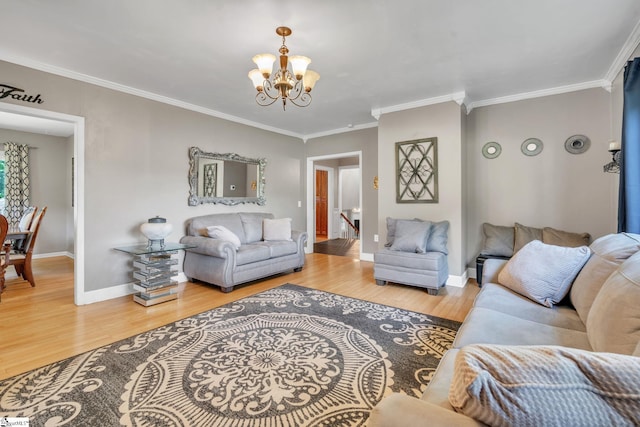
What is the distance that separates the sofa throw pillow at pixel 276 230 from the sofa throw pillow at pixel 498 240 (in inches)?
113

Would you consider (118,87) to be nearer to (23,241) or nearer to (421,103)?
(23,241)

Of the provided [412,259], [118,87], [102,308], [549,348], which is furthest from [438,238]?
[118,87]

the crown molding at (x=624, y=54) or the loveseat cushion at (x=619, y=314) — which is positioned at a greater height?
the crown molding at (x=624, y=54)

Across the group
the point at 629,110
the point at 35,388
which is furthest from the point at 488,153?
the point at 35,388

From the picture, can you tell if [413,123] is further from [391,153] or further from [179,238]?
[179,238]

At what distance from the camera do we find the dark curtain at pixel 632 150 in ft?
7.67

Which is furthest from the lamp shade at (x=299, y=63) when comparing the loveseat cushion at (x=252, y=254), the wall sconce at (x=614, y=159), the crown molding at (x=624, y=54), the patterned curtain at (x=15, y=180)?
the patterned curtain at (x=15, y=180)

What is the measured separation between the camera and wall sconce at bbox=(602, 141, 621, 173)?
2.92 meters

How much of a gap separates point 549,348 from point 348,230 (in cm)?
865

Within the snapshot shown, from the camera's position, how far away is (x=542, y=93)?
12.3 ft

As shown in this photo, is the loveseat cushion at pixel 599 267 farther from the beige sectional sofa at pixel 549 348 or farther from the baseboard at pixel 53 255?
the baseboard at pixel 53 255

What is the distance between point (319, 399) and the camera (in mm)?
1675

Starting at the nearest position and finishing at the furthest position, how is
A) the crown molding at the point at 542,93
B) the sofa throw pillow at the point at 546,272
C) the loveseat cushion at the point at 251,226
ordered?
the sofa throw pillow at the point at 546,272 < the crown molding at the point at 542,93 < the loveseat cushion at the point at 251,226

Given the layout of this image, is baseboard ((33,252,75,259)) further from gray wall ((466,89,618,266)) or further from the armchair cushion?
gray wall ((466,89,618,266))
